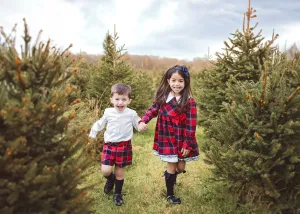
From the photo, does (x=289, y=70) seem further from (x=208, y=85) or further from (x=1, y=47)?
(x=1, y=47)

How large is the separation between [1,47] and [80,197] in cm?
134

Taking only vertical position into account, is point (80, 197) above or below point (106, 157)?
above

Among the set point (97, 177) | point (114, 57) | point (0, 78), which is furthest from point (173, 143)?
point (114, 57)

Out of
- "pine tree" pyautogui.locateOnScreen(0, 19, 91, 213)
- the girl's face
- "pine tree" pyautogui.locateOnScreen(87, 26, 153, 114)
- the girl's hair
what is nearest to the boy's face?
the girl's hair

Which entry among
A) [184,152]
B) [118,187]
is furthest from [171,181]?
[118,187]

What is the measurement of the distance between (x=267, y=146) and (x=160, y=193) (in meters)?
1.93

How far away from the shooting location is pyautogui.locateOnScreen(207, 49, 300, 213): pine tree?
3.23 metres

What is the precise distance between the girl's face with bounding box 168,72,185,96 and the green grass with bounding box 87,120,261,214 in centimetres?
154

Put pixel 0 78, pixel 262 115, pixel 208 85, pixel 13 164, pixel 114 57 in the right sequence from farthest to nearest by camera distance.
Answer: pixel 114 57, pixel 208 85, pixel 262 115, pixel 0 78, pixel 13 164

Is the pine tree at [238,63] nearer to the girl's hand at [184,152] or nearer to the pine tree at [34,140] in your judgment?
the girl's hand at [184,152]

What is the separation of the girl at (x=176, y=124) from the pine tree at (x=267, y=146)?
0.57 meters

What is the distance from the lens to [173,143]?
4.13 metres

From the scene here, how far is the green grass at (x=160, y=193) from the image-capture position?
3.97 metres

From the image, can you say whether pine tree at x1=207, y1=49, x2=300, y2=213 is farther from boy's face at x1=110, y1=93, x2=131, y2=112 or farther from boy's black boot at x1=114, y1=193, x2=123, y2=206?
boy's black boot at x1=114, y1=193, x2=123, y2=206
